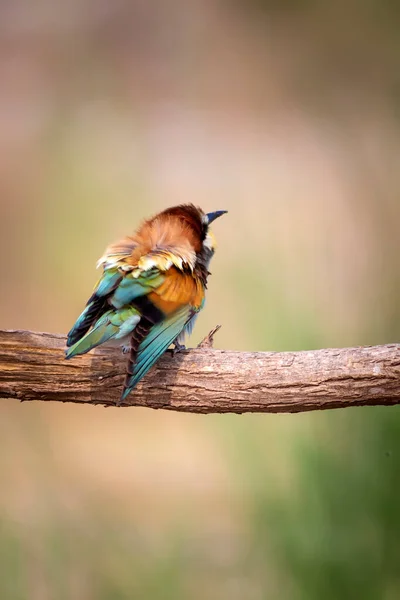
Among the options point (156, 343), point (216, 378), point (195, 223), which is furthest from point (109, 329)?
point (195, 223)

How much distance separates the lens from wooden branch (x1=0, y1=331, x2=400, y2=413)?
1.19m

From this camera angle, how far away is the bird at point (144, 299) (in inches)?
46.4

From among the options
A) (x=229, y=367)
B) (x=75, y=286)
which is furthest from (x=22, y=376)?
(x=75, y=286)

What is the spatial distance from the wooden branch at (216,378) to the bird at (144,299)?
44 mm

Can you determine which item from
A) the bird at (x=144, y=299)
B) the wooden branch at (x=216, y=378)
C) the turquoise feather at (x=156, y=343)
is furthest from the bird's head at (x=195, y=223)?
the wooden branch at (x=216, y=378)

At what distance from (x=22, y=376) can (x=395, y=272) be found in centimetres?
84

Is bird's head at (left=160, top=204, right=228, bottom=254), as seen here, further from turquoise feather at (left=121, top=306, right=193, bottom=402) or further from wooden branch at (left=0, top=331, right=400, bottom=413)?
wooden branch at (left=0, top=331, right=400, bottom=413)

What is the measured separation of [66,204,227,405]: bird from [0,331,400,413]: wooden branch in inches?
1.7

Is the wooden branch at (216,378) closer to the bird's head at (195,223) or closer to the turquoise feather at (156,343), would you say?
the turquoise feather at (156,343)

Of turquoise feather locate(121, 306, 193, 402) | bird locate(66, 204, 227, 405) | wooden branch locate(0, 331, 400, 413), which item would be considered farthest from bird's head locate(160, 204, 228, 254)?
wooden branch locate(0, 331, 400, 413)

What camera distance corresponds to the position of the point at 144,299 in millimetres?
1265

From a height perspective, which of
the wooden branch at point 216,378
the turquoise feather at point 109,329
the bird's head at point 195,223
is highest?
the bird's head at point 195,223

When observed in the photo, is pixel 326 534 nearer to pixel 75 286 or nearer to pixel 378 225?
pixel 378 225

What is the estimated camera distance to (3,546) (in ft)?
5.82
